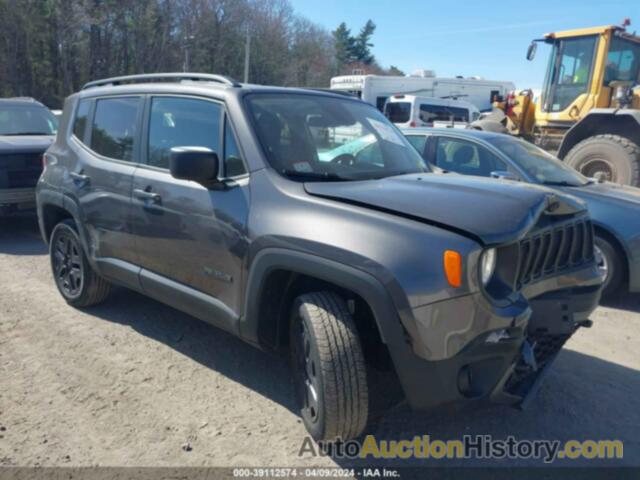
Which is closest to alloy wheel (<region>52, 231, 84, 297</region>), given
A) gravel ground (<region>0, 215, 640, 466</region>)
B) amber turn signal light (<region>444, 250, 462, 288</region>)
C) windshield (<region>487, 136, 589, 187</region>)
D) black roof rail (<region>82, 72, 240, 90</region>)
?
gravel ground (<region>0, 215, 640, 466</region>)

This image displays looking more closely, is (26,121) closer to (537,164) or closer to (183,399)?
(183,399)

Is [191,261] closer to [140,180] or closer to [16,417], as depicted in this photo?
[140,180]

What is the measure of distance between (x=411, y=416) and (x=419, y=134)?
4.17m

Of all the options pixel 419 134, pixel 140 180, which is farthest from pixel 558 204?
pixel 419 134

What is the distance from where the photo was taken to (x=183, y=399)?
3299 mm

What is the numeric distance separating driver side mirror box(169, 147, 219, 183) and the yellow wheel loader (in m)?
7.37

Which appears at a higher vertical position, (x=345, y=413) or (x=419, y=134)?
(x=419, y=134)

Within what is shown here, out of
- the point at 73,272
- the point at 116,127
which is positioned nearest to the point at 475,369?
the point at 116,127

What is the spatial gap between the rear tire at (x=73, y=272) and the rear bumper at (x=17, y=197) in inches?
109

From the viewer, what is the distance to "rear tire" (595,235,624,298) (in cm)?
515

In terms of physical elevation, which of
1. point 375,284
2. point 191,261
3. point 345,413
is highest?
point 375,284

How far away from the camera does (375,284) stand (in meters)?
2.35

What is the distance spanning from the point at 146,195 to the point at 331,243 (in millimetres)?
1660


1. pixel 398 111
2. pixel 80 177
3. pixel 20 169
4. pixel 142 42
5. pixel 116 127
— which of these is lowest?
pixel 20 169
